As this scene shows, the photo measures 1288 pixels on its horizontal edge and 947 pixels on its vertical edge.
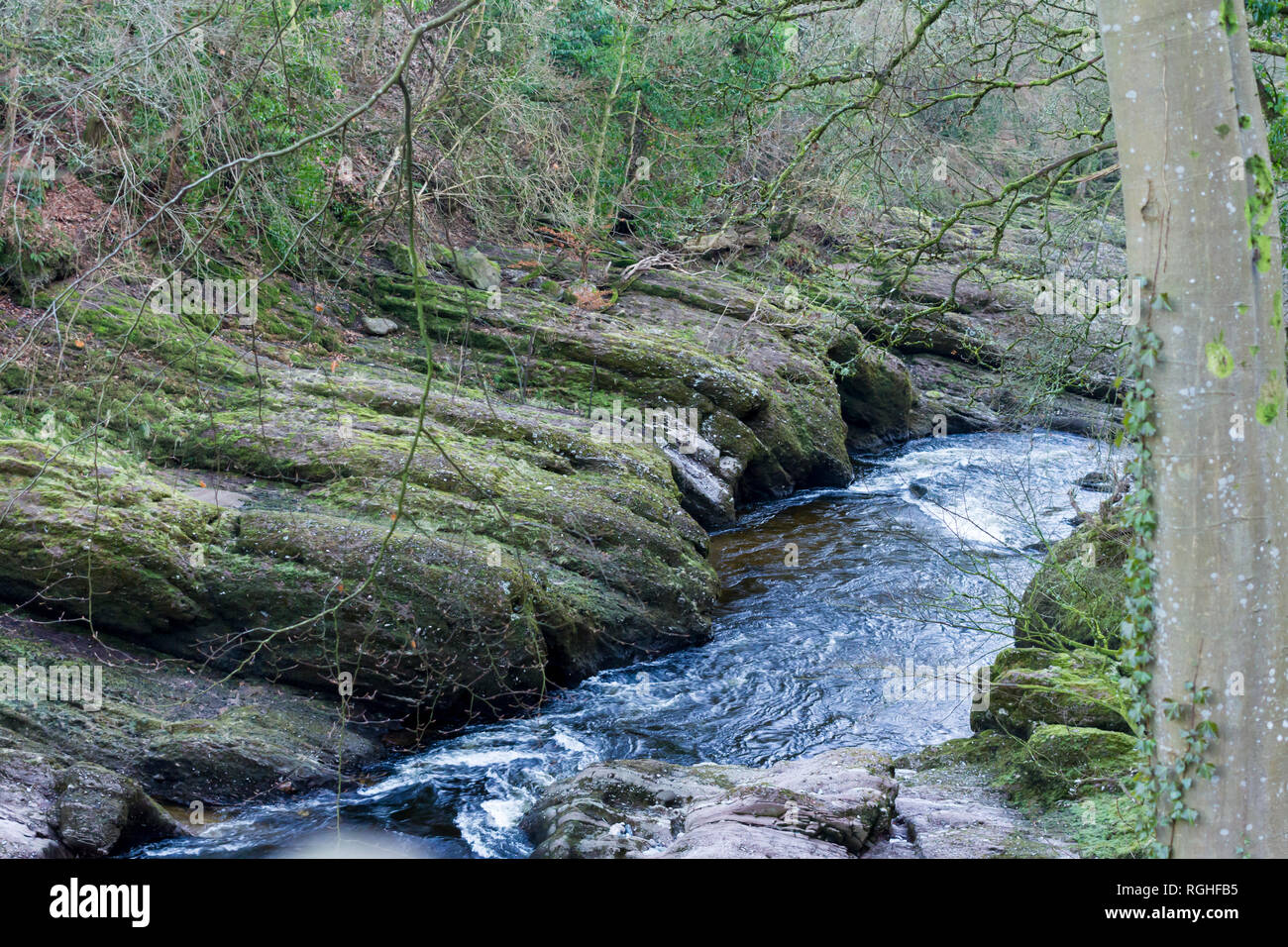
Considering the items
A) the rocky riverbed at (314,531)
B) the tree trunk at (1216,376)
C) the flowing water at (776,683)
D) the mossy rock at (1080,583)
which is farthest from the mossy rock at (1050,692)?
the tree trunk at (1216,376)

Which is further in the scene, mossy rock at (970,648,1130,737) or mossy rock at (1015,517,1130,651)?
mossy rock at (1015,517,1130,651)

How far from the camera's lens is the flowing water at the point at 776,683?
21.0 feet

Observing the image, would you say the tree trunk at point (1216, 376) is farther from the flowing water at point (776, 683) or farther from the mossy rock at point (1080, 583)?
the mossy rock at point (1080, 583)

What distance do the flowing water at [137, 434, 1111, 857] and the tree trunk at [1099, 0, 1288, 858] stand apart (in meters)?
2.47

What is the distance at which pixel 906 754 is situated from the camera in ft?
24.2

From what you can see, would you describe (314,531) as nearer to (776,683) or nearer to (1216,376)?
(776,683)

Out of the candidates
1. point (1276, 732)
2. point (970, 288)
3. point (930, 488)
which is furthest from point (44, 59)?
point (970, 288)

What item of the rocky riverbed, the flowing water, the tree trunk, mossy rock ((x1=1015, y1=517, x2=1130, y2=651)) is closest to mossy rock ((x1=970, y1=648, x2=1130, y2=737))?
mossy rock ((x1=1015, y1=517, x2=1130, y2=651))

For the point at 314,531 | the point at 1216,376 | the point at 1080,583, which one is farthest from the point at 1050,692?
the point at 314,531

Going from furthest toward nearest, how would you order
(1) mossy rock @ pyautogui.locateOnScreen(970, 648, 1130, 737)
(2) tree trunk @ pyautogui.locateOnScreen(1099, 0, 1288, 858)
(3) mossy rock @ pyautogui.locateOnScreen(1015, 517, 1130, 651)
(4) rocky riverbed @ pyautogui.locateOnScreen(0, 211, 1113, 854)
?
1. (3) mossy rock @ pyautogui.locateOnScreen(1015, 517, 1130, 651)
2. (4) rocky riverbed @ pyautogui.locateOnScreen(0, 211, 1113, 854)
3. (1) mossy rock @ pyautogui.locateOnScreen(970, 648, 1130, 737)
4. (2) tree trunk @ pyautogui.locateOnScreen(1099, 0, 1288, 858)

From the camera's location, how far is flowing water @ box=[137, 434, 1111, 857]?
6.39 meters

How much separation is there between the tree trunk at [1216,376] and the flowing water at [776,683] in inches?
97.4

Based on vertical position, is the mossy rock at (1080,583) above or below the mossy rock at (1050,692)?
above

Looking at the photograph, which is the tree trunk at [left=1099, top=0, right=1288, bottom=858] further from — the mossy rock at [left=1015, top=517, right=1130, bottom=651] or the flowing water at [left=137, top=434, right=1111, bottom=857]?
Result: the mossy rock at [left=1015, top=517, right=1130, bottom=651]
